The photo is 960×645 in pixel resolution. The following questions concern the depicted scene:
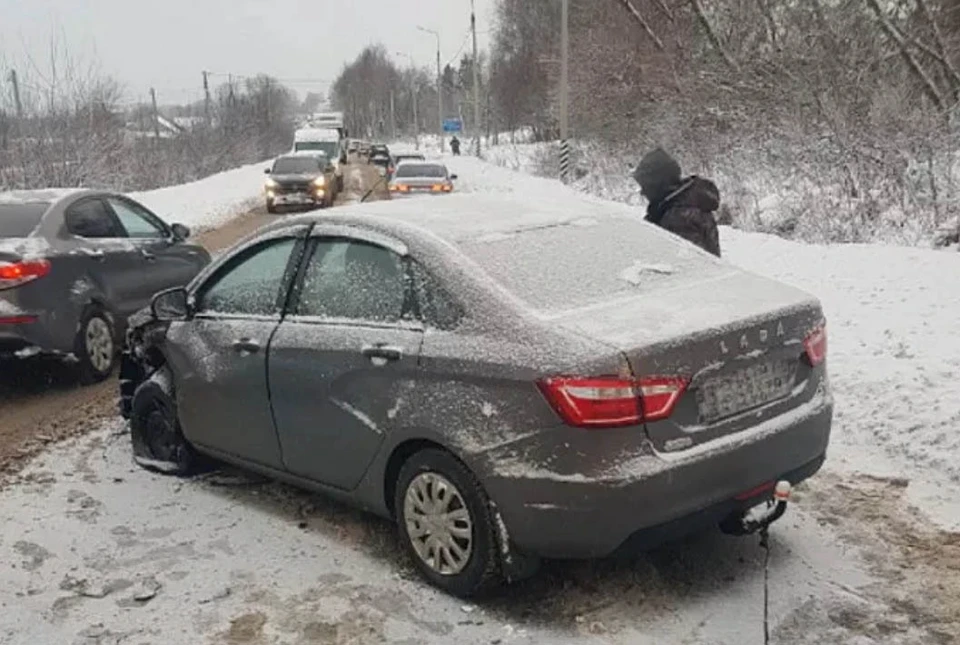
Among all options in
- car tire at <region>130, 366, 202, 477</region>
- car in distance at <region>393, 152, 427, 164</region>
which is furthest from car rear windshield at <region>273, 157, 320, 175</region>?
car tire at <region>130, 366, 202, 477</region>

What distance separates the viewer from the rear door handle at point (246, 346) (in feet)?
15.0

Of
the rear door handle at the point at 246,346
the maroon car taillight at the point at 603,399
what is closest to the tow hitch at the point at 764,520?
the maroon car taillight at the point at 603,399

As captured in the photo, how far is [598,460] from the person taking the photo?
329 cm

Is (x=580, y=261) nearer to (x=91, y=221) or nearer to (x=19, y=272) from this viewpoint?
(x=19, y=272)

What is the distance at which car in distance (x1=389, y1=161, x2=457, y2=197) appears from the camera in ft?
76.4

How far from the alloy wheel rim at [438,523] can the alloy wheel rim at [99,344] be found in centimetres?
452

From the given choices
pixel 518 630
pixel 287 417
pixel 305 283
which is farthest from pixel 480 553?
pixel 305 283

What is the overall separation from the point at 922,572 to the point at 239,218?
23.3 m

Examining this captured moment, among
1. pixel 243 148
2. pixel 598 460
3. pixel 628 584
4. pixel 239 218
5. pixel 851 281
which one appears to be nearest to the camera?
pixel 598 460

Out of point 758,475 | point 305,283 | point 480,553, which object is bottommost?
point 480,553

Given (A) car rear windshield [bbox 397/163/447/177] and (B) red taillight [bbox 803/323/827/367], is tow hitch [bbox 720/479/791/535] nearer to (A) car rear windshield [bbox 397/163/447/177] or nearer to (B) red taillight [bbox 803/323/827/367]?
(B) red taillight [bbox 803/323/827/367]

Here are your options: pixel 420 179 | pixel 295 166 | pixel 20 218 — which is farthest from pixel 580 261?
pixel 295 166

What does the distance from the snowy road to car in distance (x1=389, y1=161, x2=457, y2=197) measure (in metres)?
18.0

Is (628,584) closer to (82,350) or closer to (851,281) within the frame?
(82,350)
